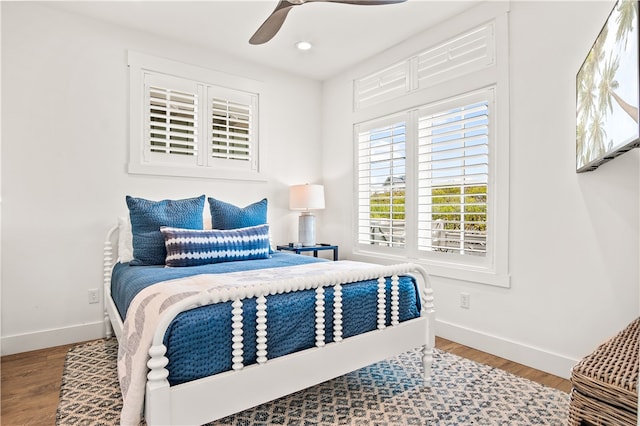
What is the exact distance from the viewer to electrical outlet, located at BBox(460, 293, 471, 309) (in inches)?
116

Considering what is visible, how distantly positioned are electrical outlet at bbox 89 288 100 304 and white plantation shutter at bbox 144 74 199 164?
1219 mm

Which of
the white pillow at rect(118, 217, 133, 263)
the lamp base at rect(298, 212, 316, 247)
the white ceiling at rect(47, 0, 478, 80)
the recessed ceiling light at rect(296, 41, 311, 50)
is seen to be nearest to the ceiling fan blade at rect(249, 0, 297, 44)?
the white ceiling at rect(47, 0, 478, 80)

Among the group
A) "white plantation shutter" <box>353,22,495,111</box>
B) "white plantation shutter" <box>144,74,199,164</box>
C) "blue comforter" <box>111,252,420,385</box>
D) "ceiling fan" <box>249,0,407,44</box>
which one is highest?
"white plantation shutter" <box>353,22,495,111</box>

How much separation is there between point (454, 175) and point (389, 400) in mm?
1813

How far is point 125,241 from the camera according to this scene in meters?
2.96

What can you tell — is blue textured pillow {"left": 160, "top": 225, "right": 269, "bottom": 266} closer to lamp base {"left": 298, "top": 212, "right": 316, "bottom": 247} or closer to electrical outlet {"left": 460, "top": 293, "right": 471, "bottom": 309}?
lamp base {"left": 298, "top": 212, "right": 316, "bottom": 247}

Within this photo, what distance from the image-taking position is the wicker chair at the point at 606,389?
127 centimetres

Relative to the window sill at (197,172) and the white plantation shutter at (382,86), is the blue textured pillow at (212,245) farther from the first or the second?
the white plantation shutter at (382,86)

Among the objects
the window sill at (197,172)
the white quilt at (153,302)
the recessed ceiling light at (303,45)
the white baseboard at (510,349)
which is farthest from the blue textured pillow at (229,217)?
the white baseboard at (510,349)

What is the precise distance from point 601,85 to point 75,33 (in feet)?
12.1

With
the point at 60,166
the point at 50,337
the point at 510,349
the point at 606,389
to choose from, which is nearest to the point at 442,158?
the point at 510,349

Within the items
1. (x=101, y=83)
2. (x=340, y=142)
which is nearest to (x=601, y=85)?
(x=340, y=142)

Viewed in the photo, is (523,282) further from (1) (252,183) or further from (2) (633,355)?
(1) (252,183)

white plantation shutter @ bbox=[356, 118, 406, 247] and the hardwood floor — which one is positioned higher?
white plantation shutter @ bbox=[356, 118, 406, 247]
